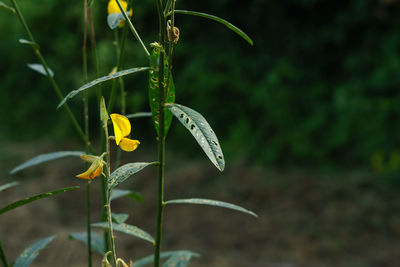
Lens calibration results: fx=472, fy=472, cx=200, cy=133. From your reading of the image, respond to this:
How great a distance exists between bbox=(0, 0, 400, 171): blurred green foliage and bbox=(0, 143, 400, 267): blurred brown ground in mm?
162

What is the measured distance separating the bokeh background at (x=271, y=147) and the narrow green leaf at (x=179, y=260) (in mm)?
1086

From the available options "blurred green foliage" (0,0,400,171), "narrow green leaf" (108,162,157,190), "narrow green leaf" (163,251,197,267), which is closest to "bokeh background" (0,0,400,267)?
"blurred green foliage" (0,0,400,171)

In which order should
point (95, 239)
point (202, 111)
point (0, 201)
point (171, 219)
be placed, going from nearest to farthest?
point (95, 239) < point (171, 219) < point (0, 201) < point (202, 111)

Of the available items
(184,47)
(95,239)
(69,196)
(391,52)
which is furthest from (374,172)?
(95,239)

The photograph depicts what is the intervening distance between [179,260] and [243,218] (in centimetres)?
147

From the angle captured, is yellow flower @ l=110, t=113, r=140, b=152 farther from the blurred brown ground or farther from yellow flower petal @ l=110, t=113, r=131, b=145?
the blurred brown ground

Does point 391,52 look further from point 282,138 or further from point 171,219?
point 171,219

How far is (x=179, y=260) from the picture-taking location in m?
0.69

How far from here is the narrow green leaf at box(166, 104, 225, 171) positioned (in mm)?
422

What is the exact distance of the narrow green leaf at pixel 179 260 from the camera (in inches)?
26.9

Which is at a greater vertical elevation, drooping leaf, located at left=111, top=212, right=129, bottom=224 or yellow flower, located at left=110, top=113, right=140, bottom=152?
yellow flower, located at left=110, top=113, right=140, bottom=152

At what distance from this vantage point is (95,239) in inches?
32.9

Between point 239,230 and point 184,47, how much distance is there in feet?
3.60

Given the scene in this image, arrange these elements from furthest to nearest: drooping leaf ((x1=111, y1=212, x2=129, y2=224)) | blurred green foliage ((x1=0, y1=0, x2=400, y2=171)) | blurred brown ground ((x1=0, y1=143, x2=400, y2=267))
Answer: blurred green foliage ((x1=0, y1=0, x2=400, y2=171)) → blurred brown ground ((x1=0, y1=143, x2=400, y2=267)) → drooping leaf ((x1=111, y1=212, x2=129, y2=224))
